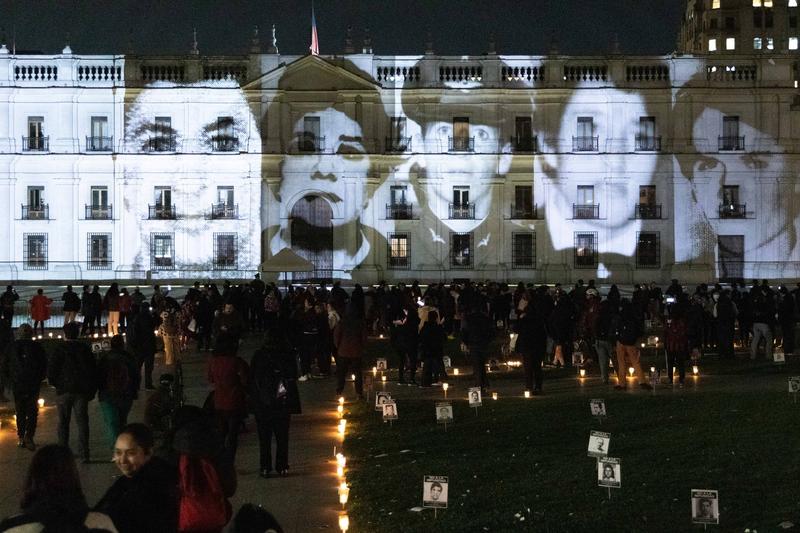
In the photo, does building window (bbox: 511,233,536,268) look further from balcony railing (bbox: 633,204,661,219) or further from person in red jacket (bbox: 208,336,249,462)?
person in red jacket (bbox: 208,336,249,462)

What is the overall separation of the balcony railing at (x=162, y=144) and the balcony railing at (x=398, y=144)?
927cm

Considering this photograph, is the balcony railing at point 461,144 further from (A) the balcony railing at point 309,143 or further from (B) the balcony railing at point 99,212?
(B) the balcony railing at point 99,212

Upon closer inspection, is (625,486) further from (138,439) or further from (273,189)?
(273,189)

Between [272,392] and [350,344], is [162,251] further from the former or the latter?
[272,392]

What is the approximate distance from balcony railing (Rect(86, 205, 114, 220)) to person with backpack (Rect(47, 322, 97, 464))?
37.0 meters

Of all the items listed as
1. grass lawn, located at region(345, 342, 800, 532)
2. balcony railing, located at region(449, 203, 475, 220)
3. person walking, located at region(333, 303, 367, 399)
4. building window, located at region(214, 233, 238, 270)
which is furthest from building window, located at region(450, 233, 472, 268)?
person walking, located at region(333, 303, 367, 399)

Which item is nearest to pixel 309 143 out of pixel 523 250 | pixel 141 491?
pixel 523 250

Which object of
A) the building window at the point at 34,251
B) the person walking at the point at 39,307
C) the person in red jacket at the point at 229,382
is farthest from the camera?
the building window at the point at 34,251

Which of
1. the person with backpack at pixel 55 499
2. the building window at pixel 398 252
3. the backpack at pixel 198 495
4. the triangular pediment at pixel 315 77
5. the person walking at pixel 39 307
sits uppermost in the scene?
the triangular pediment at pixel 315 77

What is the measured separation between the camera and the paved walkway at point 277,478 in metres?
10.6

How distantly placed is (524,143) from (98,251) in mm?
19154

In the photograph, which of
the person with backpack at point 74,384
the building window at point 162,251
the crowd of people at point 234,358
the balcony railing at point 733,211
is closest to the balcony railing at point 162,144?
the building window at point 162,251

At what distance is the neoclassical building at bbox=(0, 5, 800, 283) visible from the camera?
48719 mm

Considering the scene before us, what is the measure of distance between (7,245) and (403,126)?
58.7 ft
